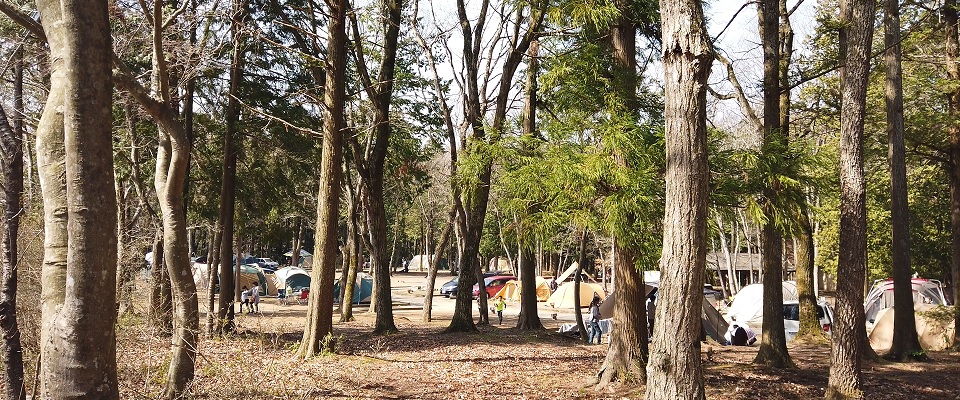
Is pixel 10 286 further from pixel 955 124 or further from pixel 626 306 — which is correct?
pixel 955 124

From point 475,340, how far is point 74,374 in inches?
408

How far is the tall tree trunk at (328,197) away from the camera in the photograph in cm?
1049

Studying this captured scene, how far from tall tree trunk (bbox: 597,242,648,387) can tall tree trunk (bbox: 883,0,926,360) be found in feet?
23.0

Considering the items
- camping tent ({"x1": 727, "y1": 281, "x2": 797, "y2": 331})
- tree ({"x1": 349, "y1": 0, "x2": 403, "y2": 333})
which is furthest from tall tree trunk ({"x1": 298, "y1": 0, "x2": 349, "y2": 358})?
camping tent ({"x1": 727, "y1": 281, "x2": 797, "y2": 331})

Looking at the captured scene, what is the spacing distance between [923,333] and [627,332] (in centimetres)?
1063

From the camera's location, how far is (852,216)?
820cm

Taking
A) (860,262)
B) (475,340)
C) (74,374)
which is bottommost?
(475,340)

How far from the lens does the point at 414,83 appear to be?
62.0 feet

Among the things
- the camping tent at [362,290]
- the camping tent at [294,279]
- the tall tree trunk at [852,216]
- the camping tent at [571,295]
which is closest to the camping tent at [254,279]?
the camping tent at [294,279]

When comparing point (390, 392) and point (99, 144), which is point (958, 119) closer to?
point (390, 392)

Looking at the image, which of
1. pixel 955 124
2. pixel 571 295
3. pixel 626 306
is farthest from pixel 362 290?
pixel 955 124

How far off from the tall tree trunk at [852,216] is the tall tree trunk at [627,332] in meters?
2.38

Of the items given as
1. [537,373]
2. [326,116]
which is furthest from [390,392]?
[326,116]

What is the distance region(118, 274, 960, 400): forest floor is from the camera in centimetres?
707
